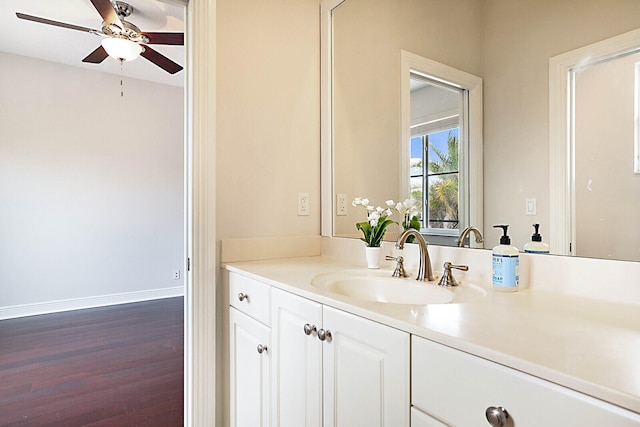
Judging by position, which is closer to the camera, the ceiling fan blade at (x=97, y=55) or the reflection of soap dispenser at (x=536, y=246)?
the reflection of soap dispenser at (x=536, y=246)

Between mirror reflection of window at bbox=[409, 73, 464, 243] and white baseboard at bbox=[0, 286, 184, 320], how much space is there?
12.7ft

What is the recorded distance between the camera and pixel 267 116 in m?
1.70

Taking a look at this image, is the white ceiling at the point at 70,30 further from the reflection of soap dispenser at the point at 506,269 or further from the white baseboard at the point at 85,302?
the white baseboard at the point at 85,302

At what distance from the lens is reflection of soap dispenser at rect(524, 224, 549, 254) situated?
3.51 ft

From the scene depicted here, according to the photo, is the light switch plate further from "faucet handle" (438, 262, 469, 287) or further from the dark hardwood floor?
the dark hardwood floor

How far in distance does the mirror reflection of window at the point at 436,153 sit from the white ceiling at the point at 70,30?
1752mm

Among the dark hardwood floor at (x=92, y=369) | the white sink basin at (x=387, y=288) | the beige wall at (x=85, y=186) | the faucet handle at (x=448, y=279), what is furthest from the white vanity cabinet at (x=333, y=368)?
the beige wall at (x=85, y=186)

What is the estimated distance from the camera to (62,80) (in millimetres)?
3814

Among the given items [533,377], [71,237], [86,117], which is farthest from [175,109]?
→ [533,377]

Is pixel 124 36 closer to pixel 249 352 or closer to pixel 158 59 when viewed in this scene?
pixel 158 59

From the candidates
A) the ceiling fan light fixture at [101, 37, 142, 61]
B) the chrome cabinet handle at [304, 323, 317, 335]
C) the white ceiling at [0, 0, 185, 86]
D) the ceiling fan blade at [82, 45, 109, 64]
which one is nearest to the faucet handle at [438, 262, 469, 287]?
the chrome cabinet handle at [304, 323, 317, 335]

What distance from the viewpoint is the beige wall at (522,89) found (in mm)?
1040

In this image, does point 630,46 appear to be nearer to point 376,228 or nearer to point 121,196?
point 376,228

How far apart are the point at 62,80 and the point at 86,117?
16.2 inches
